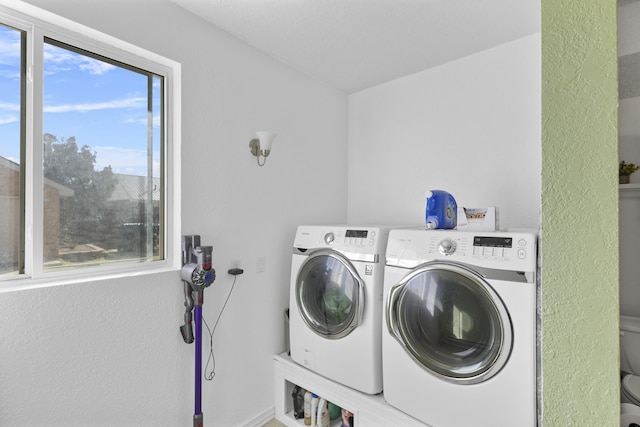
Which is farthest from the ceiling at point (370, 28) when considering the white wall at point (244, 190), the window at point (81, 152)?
the window at point (81, 152)

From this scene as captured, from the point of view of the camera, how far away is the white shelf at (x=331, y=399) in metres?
1.79

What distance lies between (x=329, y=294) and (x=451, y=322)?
2.47 feet

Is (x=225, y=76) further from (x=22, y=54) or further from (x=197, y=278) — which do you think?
(x=197, y=278)

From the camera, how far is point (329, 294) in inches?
83.2

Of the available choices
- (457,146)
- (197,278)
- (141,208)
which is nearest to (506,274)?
(457,146)

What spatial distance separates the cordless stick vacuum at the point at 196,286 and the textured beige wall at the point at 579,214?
4.80 ft

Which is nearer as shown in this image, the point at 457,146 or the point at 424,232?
the point at 424,232

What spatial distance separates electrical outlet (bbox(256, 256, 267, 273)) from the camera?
7.38 feet

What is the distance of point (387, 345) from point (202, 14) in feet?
6.77

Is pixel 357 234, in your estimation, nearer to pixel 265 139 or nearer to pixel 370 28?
pixel 265 139

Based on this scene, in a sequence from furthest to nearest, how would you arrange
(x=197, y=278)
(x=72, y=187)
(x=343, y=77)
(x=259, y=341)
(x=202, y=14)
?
→ (x=343, y=77)
(x=259, y=341)
(x=202, y=14)
(x=197, y=278)
(x=72, y=187)

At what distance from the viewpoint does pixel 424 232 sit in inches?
68.1

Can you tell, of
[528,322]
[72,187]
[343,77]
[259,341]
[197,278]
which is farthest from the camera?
[343,77]

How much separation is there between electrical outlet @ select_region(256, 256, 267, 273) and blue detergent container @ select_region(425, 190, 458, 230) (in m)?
1.09
